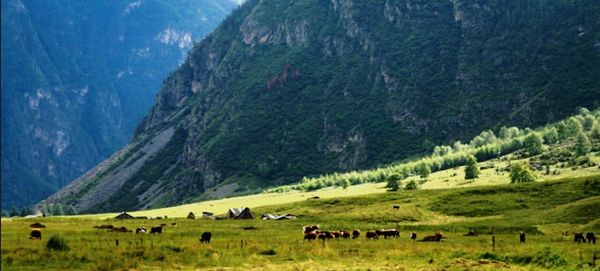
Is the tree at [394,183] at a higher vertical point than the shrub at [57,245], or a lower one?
higher

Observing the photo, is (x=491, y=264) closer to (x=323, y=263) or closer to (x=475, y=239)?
(x=323, y=263)

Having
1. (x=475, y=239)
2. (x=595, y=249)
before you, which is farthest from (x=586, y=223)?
(x=595, y=249)

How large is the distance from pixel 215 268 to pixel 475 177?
157806 mm

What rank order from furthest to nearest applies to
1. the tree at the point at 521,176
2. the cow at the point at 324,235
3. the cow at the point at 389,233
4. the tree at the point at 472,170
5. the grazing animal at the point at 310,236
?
the tree at the point at 472,170, the tree at the point at 521,176, the cow at the point at 389,233, the cow at the point at 324,235, the grazing animal at the point at 310,236

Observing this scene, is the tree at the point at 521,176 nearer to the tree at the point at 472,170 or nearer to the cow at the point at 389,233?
the tree at the point at 472,170

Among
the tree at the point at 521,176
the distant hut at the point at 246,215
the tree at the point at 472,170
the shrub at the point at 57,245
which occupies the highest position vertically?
the tree at the point at 472,170

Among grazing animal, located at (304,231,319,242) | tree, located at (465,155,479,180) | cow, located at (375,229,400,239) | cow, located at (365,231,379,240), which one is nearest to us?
grazing animal, located at (304,231,319,242)

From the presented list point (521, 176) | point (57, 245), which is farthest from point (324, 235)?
point (521, 176)

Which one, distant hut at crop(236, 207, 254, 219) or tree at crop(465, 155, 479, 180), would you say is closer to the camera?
distant hut at crop(236, 207, 254, 219)

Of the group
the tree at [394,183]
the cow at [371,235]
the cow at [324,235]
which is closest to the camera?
the cow at [324,235]

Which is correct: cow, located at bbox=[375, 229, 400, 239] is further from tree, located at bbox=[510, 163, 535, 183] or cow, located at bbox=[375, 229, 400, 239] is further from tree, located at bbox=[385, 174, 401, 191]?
tree, located at bbox=[385, 174, 401, 191]

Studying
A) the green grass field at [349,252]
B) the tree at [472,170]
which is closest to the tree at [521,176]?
the tree at [472,170]

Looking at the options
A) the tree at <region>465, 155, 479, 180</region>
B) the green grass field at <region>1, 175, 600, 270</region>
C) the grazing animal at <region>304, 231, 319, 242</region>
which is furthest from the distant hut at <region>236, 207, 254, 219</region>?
the tree at <region>465, 155, 479, 180</region>

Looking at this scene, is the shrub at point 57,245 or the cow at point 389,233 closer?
the shrub at point 57,245
